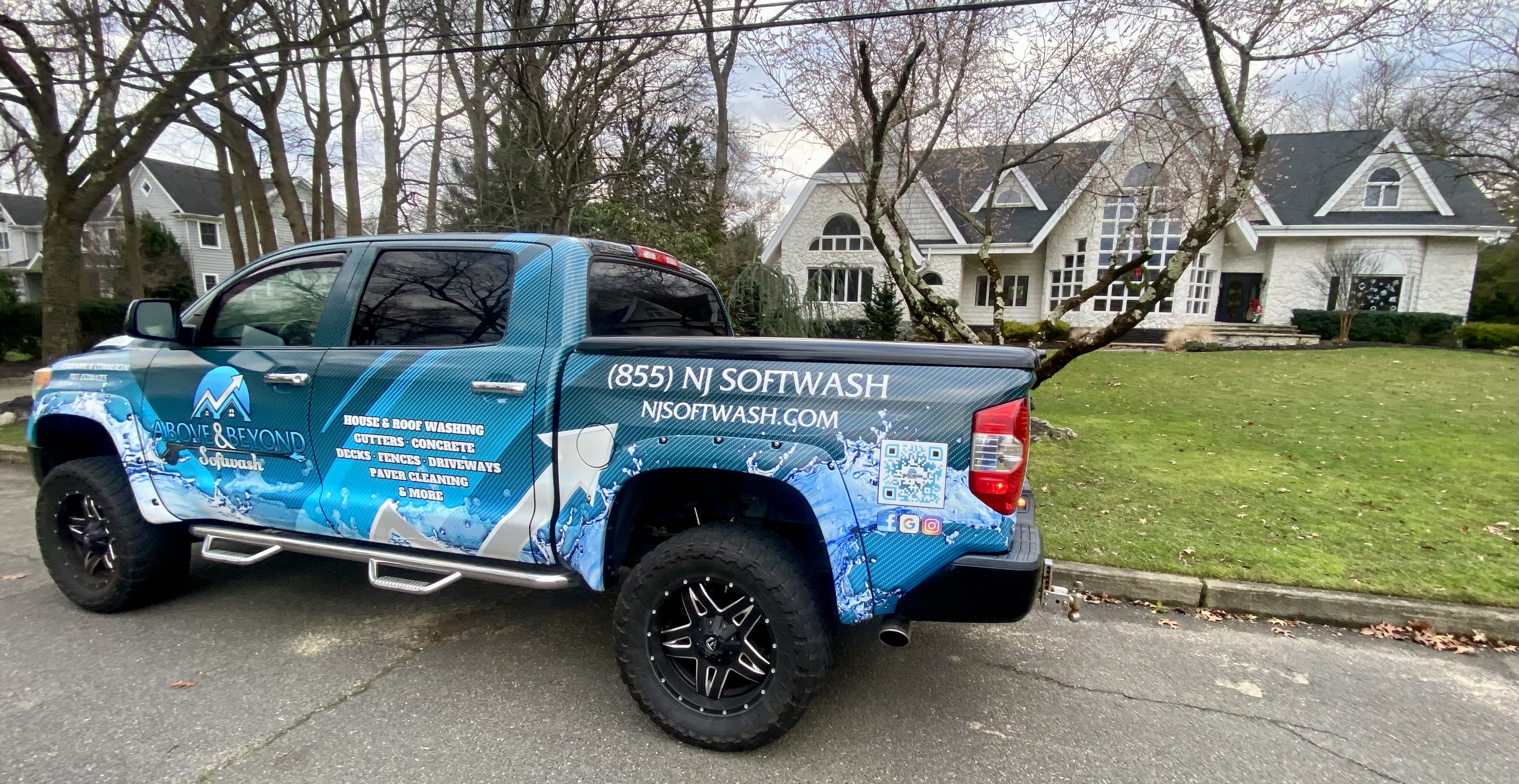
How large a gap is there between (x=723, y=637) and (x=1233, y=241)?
89.2 ft

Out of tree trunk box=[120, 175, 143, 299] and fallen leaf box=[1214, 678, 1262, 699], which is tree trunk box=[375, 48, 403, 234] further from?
fallen leaf box=[1214, 678, 1262, 699]

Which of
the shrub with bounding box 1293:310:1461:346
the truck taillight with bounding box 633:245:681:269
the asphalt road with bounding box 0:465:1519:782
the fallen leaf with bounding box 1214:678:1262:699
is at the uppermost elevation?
the truck taillight with bounding box 633:245:681:269

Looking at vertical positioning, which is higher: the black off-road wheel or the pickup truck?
the pickup truck

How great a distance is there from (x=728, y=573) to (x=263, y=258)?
2989 mm

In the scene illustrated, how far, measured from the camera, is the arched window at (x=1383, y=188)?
22516mm

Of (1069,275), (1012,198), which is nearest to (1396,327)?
(1069,275)

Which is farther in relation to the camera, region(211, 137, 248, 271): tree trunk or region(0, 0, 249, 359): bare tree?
region(211, 137, 248, 271): tree trunk

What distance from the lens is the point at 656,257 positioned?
358 cm

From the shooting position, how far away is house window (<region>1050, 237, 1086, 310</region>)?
23.3 m

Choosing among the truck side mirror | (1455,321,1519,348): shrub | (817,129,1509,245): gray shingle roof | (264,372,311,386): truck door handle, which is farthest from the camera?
(817,129,1509,245): gray shingle roof

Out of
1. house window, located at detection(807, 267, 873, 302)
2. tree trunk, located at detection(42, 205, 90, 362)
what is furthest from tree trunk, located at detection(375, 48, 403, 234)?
house window, located at detection(807, 267, 873, 302)

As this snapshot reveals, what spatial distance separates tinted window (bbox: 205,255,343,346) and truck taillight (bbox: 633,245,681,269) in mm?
1417

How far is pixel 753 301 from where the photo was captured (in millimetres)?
11375

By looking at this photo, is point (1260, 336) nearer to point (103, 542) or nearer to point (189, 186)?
point (103, 542)
